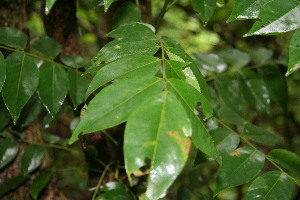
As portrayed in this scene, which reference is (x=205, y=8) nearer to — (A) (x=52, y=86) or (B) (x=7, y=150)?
(A) (x=52, y=86)

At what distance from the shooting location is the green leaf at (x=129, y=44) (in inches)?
32.1

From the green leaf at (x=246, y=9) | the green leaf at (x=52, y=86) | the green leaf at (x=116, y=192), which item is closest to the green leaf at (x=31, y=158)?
the green leaf at (x=116, y=192)

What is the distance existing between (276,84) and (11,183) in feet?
3.79

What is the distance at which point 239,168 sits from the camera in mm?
925

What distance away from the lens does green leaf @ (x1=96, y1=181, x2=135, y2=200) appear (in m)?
1.11

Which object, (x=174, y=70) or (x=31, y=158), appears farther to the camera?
(x=31, y=158)

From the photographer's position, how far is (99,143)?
1414mm

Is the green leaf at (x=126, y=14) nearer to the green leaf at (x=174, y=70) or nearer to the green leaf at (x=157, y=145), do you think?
the green leaf at (x=174, y=70)

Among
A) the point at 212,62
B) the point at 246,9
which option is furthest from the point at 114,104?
the point at 212,62

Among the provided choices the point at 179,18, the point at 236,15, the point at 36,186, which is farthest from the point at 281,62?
the point at 179,18

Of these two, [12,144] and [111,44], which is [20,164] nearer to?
[12,144]

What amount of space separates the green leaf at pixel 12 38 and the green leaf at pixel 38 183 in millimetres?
535

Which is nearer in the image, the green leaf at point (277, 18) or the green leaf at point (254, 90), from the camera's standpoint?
the green leaf at point (277, 18)

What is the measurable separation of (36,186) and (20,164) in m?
0.17
